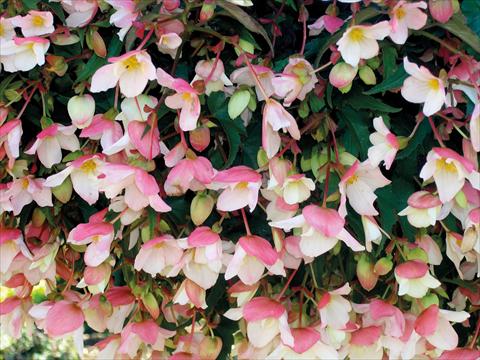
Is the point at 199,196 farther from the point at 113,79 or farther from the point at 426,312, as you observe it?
the point at 426,312

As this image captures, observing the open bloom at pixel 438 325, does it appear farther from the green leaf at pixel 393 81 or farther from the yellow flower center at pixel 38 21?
the yellow flower center at pixel 38 21

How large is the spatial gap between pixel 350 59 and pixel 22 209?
45 centimetres

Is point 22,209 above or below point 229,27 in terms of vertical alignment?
below

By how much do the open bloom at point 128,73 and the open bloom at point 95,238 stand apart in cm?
15

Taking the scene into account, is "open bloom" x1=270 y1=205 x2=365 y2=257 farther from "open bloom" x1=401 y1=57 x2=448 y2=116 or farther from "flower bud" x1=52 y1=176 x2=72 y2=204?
"flower bud" x1=52 y1=176 x2=72 y2=204

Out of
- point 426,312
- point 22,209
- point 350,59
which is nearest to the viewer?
point 350,59

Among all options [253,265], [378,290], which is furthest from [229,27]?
[378,290]

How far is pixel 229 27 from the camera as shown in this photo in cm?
74

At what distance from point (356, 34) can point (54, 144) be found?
1.14 ft

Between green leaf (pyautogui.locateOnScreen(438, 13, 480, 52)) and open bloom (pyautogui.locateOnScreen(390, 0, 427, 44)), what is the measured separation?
0.03m

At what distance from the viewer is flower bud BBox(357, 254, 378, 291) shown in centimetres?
76

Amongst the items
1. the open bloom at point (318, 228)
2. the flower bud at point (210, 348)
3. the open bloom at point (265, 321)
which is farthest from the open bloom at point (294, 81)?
the flower bud at point (210, 348)

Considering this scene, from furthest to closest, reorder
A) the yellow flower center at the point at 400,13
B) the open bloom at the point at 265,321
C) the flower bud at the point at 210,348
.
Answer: the flower bud at the point at 210,348
the open bloom at the point at 265,321
the yellow flower center at the point at 400,13

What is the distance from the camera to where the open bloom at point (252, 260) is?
2.31 ft
